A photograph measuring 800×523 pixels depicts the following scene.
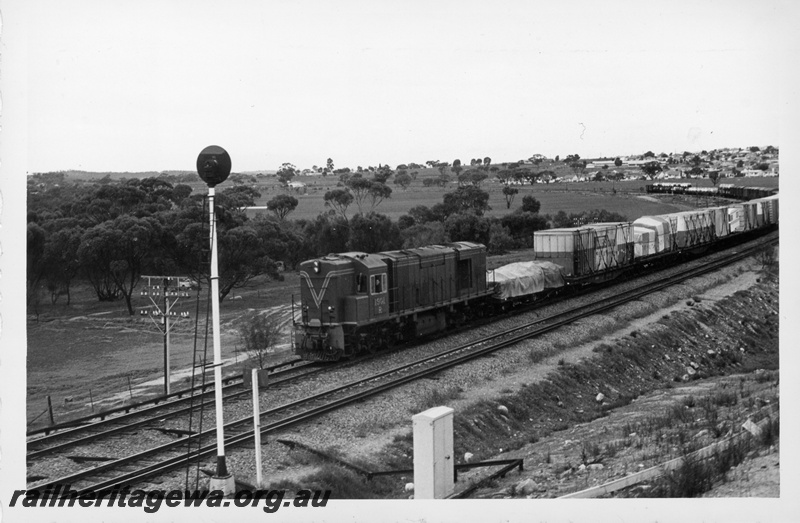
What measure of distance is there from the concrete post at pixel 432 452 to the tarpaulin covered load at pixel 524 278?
49.5 ft

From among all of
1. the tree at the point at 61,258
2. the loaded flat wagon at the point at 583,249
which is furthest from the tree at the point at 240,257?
the loaded flat wagon at the point at 583,249

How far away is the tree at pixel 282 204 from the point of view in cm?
3553

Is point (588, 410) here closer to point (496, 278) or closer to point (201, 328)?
point (496, 278)

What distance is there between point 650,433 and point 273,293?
19126 millimetres

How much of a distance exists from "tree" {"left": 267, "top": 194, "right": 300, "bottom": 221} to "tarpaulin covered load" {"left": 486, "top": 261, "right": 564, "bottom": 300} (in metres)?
12.3

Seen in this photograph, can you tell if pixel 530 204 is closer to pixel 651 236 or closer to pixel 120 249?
pixel 651 236

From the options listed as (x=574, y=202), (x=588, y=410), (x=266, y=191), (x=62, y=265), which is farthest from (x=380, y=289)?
(x=574, y=202)

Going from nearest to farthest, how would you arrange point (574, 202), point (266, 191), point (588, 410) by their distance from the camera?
point (588, 410), point (266, 191), point (574, 202)

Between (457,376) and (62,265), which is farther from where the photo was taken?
(62,265)

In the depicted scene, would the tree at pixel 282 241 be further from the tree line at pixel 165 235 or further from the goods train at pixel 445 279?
the goods train at pixel 445 279

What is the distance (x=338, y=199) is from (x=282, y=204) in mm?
3227

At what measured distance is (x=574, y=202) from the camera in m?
44.7

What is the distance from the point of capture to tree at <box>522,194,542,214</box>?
38.8 meters

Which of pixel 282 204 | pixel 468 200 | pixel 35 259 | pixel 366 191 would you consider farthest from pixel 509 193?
pixel 35 259
